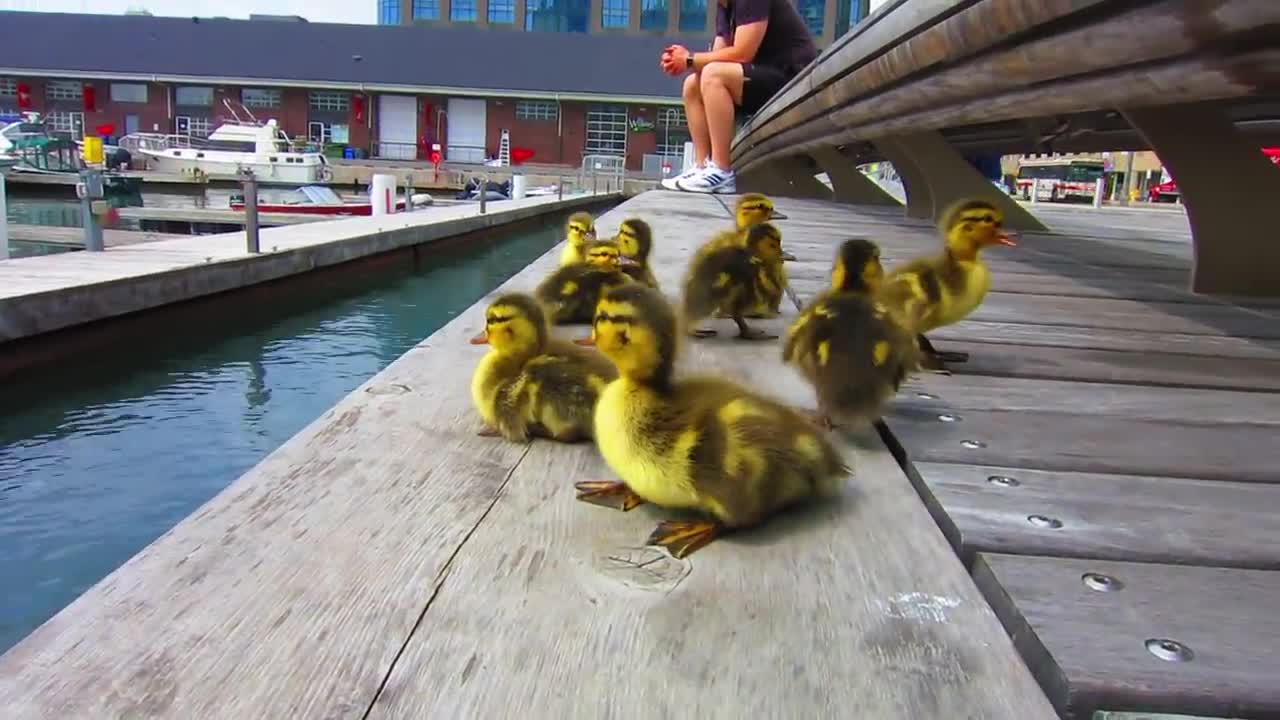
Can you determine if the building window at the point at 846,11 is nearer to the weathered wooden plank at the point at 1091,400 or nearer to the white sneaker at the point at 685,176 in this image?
the white sneaker at the point at 685,176

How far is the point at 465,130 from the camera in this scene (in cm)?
4353

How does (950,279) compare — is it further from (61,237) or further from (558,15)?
(558,15)

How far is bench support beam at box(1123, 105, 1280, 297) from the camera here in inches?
121

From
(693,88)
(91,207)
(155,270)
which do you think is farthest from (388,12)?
(693,88)

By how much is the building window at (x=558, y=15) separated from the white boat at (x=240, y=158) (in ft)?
90.1

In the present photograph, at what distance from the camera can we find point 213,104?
42.3 metres

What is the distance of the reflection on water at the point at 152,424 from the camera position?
3.41 metres

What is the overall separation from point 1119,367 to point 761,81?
554 centimetres

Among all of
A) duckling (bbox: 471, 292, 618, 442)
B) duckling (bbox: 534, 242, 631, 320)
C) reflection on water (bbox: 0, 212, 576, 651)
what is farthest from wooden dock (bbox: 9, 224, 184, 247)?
duckling (bbox: 471, 292, 618, 442)

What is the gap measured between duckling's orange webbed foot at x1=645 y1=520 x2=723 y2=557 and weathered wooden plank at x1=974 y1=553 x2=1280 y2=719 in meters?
0.33

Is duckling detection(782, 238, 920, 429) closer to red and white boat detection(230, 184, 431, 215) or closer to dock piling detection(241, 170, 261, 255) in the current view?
dock piling detection(241, 170, 261, 255)

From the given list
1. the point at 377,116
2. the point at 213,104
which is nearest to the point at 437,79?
the point at 377,116

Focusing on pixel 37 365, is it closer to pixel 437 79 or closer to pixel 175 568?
pixel 175 568

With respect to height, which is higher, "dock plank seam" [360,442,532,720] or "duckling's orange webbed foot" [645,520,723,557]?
"duckling's orange webbed foot" [645,520,723,557]
